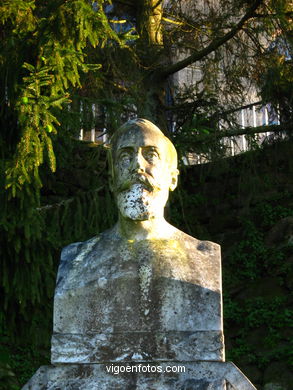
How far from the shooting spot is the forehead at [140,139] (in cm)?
296

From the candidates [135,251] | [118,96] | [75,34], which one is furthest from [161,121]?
[135,251]

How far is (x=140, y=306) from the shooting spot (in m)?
2.75

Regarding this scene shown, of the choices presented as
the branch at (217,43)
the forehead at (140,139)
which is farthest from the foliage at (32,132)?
the forehead at (140,139)

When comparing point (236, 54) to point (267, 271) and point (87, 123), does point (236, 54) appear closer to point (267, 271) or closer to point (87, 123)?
point (87, 123)

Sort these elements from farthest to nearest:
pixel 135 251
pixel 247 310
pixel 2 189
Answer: pixel 247 310, pixel 2 189, pixel 135 251

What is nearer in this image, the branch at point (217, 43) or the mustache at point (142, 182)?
the mustache at point (142, 182)

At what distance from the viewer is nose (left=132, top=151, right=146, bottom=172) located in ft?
9.54

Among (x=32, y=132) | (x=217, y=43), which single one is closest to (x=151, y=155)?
(x=32, y=132)

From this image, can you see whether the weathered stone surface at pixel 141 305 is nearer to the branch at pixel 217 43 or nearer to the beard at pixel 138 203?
the beard at pixel 138 203

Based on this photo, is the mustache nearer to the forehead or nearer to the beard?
the beard

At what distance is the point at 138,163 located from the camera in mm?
2914

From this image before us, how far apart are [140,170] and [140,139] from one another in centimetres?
16

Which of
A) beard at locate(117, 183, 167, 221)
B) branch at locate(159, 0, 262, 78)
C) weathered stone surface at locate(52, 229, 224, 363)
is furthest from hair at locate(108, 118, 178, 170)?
branch at locate(159, 0, 262, 78)

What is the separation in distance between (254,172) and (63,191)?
2601 millimetres
